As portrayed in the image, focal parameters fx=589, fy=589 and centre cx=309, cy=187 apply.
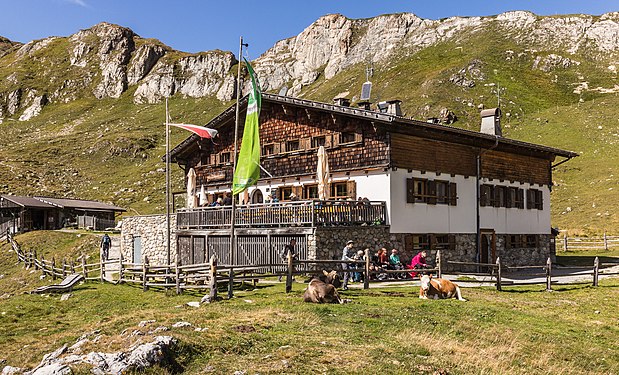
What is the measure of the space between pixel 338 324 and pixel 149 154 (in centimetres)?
9544

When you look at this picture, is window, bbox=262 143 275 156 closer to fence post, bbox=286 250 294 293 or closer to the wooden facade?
the wooden facade

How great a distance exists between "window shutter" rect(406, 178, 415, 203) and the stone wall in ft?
45.5

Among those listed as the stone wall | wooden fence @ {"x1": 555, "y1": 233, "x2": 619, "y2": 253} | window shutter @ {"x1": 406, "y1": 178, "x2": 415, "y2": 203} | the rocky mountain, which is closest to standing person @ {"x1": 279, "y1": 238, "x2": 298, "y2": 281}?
window shutter @ {"x1": 406, "y1": 178, "x2": 415, "y2": 203}

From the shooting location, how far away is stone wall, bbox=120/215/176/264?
3469cm

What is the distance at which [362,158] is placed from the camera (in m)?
28.6

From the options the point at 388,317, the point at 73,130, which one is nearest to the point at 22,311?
the point at 388,317

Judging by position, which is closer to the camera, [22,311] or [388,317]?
[388,317]

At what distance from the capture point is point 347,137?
29734mm

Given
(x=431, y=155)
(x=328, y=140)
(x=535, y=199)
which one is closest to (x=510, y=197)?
(x=535, y=199)

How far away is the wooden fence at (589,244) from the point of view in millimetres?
43144

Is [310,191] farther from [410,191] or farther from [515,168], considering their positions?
[515,168]

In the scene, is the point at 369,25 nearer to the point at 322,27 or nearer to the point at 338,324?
the point at 322,27

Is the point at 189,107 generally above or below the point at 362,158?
above

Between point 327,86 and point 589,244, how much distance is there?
10641cm
